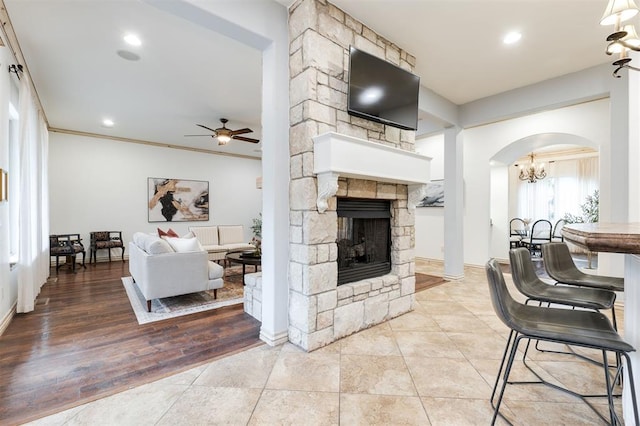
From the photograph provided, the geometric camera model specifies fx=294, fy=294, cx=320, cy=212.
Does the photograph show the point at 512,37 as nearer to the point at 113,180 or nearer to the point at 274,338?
the point at 274,338

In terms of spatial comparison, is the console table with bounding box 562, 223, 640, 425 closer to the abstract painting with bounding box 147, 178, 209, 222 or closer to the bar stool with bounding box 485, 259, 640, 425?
the bar stool with bounding box 485, 259, 640, 425

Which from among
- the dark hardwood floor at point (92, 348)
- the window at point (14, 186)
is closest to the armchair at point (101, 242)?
the dark hardwood floor at point (92, 348)

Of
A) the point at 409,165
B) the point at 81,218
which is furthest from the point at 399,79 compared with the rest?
the point at 81,218

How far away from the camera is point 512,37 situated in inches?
121

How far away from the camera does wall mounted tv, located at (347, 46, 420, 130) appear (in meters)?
2.59

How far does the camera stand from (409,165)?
295 centimetres

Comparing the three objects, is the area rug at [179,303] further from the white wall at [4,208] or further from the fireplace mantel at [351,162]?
the fireplace mantel at [351,162]

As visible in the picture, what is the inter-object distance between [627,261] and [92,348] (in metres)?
3.62

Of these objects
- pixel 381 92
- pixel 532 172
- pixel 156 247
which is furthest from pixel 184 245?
pixel 532 172

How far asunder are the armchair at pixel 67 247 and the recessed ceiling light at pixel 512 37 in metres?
7.29

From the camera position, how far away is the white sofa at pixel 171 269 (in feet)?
11.0

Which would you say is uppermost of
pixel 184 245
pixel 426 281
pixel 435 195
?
pixel 435 195

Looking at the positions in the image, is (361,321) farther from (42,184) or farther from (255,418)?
(42,184)

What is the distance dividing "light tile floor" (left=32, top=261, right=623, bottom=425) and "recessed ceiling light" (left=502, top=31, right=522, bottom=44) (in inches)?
118
